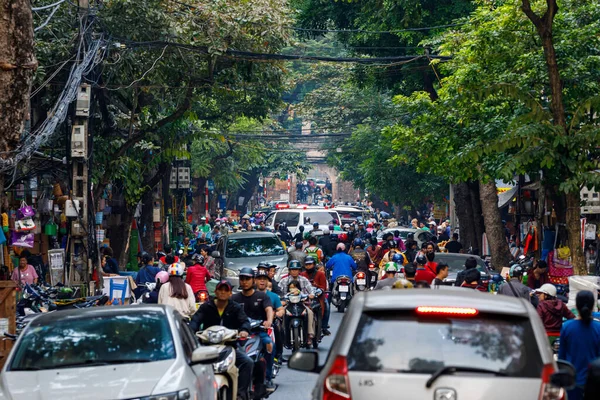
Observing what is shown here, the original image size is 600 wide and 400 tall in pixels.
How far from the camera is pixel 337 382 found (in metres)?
5.95

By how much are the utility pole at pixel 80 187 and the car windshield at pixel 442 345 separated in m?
14.4

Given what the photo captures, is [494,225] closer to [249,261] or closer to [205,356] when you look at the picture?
[249,261]

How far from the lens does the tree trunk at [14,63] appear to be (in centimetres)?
1349

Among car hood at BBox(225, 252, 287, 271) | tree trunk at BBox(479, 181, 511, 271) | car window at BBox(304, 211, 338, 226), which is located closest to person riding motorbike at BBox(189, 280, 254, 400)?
car hood at BBox(225, 252, 287, 271)

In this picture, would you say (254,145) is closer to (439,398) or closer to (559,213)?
(559,213)

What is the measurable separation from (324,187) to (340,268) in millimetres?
114333

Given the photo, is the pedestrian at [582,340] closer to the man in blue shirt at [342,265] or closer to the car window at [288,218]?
the man in blue shirt at [342,265]

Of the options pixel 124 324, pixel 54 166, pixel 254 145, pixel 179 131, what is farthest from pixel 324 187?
pixel 124 324

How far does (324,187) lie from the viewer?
13538cm

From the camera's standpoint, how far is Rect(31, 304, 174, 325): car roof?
29.2 feet

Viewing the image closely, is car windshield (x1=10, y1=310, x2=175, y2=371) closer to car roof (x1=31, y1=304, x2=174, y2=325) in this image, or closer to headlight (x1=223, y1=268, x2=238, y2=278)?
car roof (x1=31, y1=304, x2=174, y2=325)

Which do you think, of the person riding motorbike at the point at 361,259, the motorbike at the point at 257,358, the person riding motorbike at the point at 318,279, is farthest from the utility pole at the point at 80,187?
the motorbike at the point at 257,358

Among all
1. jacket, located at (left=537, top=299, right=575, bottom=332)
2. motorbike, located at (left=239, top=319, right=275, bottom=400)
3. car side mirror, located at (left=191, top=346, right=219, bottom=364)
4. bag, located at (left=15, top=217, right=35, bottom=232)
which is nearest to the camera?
car side mirror, located at (left=191, top=346, right=219, bottom=364)

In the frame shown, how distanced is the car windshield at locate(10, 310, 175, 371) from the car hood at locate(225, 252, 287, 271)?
1442 centimetres
